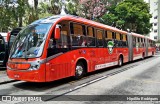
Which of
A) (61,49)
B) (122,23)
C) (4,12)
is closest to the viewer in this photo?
(61,49)

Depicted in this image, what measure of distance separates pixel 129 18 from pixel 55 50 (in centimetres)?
3283

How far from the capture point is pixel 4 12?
19656 millimetres

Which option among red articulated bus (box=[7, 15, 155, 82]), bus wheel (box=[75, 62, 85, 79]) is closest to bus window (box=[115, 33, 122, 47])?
red articulated bus (box=[7, 15, 155, 82])

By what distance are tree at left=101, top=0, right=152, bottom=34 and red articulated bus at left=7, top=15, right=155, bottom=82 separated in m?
27.7

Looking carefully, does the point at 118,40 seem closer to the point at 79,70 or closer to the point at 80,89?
the point at 79,70

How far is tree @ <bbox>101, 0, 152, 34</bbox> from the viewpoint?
40094 millimetres

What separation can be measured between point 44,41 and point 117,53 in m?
8.77

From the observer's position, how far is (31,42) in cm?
902

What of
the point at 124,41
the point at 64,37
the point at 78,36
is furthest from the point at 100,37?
the point at 124,41

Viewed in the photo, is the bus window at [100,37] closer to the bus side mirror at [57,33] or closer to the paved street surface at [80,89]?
the paved street surface at [80,89]

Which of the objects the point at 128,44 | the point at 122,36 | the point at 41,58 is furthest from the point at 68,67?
the point at 128,44

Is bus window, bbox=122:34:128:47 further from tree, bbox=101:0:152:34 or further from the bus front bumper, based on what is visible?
tree, bbox=101:0:152:34

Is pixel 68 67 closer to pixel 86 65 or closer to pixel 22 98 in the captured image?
pixel 86 65

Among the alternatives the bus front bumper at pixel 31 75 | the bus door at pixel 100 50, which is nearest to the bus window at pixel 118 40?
the bus door at pixel 100 50
